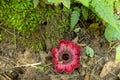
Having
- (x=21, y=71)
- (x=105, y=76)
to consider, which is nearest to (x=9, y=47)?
(x=21, y=71)

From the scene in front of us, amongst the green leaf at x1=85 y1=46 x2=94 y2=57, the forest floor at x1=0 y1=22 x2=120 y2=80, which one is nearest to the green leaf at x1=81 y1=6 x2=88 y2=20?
the forest floor at x1=0 y1=22 x2=120 y2=80

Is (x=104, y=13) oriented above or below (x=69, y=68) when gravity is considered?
above

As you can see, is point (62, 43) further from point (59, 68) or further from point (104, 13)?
point (104, 13)

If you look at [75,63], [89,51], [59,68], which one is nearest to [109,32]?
[89,51]

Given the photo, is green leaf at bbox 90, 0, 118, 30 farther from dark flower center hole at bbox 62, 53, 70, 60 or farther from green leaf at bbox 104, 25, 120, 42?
dark flower center hole at bbox 62, 53, 70, 60

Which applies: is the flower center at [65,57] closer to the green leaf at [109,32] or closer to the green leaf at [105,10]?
the green leaf at [109,32]

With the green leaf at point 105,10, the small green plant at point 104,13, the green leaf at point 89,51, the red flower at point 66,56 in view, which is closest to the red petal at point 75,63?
the red flower at point 66,56
